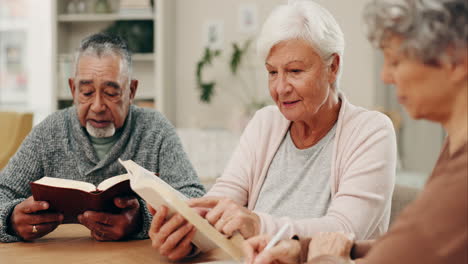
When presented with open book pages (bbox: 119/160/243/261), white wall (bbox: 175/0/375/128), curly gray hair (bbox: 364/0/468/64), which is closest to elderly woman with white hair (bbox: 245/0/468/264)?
curly gray hair (bbox: 364/0/468/64)

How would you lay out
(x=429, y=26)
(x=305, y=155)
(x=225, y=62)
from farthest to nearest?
(x=225, y=62) → (x=305, y=155) → (x=429, y=26)

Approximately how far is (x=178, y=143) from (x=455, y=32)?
130 centimetres

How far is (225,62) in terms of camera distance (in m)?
5.27

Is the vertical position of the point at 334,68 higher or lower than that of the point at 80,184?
higher

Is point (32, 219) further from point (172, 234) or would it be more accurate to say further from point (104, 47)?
point (104, 47)

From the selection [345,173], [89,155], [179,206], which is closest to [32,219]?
[89,155]

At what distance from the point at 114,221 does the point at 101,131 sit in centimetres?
46

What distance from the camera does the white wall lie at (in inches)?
204

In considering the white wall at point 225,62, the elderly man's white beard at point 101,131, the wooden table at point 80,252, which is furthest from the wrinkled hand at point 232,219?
the white wall at point 225,62

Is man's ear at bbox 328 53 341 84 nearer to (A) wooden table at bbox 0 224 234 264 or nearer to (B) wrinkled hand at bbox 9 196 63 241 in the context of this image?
Answer: (A) wooden table at bbox 0 224 234 264

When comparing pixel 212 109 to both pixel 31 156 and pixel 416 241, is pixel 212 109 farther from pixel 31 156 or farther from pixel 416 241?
pixel 416 241

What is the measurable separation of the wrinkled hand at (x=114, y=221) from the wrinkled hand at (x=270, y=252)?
461 mm

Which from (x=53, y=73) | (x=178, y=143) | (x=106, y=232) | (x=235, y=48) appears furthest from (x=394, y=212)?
(x=53, y=73)

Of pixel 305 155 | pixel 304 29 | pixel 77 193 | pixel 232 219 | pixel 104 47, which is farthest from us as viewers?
pixel 104 47
